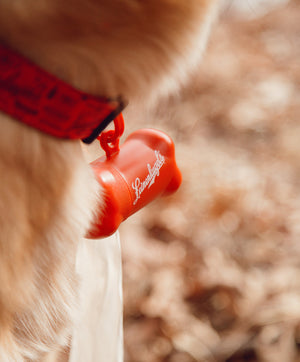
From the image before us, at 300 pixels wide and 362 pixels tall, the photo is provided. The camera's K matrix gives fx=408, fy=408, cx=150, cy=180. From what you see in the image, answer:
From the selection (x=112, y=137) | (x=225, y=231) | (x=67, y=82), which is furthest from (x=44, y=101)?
(x=225, y=231)

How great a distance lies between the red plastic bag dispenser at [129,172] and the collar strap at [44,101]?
4.2 inches

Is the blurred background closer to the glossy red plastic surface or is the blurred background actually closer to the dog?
the glossy red plastic surface

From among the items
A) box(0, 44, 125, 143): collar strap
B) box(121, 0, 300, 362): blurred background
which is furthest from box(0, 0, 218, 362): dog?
box(121, 0, 300, 362): blurred background

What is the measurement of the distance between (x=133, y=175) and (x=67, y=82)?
0.56 ft

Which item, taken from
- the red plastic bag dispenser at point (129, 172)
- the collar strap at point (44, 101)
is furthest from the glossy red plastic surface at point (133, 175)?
the collar strap at point (44, 101)

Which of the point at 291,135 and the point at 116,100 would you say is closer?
the point at 116,100

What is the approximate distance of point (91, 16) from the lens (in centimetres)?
27

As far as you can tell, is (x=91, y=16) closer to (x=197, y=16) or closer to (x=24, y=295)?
(x=197, y=16)

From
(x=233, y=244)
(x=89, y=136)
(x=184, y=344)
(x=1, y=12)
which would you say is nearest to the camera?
(x=1, y=12)

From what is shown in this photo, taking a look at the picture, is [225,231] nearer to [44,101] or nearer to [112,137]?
[112,137]

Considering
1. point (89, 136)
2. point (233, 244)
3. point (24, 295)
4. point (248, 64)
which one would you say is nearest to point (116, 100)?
point (89, 136)

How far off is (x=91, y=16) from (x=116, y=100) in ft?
0.27

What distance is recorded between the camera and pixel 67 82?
298mm

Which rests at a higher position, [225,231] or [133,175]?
[133,175]
